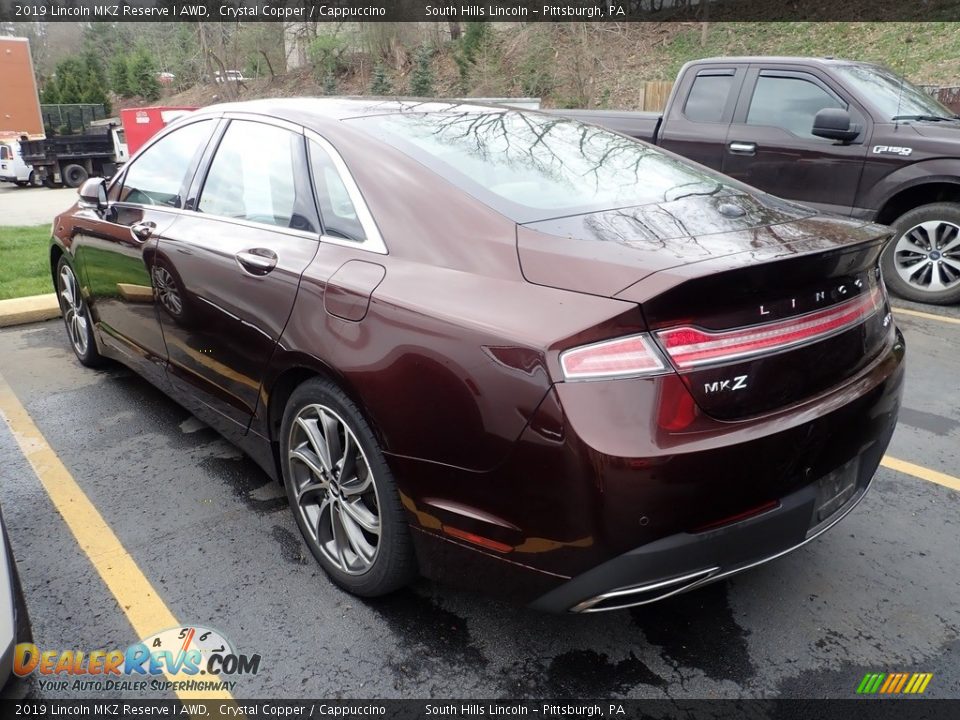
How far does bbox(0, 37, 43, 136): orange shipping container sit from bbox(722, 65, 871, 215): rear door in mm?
21794

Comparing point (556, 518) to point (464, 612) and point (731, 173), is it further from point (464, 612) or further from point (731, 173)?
point (731, 173)

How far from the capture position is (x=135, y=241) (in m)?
3.56

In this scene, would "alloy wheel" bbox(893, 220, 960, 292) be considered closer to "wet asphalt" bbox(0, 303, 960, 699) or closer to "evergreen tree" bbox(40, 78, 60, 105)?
"wet asphalt" bbox(0, 303, 960, 699)

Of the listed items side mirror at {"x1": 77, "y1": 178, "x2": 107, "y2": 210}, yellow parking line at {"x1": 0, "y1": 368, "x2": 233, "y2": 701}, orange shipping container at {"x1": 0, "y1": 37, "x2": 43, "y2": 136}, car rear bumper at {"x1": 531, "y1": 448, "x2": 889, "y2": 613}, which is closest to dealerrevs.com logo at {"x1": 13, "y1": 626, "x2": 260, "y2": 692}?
yellow parking line at {"x1": 0, "y1": 368, "x2": 233, "y2": 701}

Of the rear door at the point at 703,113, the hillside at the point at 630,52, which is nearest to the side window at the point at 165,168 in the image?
the rear door at the point at 703,113

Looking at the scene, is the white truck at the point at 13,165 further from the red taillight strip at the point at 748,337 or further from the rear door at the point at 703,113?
the red taillight strip at the point at 748,337

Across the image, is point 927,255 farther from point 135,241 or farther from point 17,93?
point 17,93

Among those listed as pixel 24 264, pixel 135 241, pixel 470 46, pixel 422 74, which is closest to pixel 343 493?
pixel 135 241

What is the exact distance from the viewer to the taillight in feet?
5.86

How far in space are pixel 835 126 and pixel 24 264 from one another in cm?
746

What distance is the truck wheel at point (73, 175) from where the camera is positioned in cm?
1877

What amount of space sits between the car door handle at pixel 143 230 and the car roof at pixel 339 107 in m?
0.63

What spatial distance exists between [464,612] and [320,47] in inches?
1570

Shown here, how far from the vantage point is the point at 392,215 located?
7.70ft
